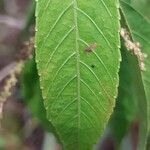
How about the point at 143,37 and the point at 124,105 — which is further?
the point at 124,105

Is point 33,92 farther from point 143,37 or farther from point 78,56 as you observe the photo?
point 78,56

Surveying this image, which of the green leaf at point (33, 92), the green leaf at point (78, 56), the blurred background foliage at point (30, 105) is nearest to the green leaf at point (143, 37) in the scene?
the blurred background foliage at point (30, 105)

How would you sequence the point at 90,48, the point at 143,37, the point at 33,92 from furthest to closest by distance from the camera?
the point at 33,92 → the point at 143,37 → the point at 90,48

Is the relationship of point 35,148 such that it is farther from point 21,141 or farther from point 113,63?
point 113,63

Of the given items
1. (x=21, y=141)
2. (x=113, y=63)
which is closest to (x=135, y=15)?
(x=113, y=63)

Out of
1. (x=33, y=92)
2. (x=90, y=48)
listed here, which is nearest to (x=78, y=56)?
(x=90, y=48)

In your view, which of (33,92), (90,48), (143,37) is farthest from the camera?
(33,92)

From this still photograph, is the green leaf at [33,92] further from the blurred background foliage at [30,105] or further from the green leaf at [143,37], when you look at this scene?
the green leaf at [143,37]
